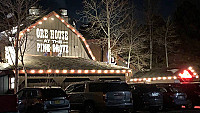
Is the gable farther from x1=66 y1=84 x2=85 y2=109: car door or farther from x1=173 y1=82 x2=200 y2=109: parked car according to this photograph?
x1=173 y1=82 x2=200 y2=109: parked car

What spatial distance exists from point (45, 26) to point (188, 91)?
1516 cm

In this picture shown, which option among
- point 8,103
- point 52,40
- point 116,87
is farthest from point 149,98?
point 52,40

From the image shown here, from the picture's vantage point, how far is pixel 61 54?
32.7 meters

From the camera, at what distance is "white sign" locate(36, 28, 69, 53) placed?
1240 inches

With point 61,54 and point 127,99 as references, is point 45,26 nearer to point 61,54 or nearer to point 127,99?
point 61,54

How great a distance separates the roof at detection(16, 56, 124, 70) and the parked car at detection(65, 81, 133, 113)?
25.1 ft

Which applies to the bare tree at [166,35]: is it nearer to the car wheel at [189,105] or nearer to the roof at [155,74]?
the roof at [155,74]

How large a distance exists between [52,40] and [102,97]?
15.8 metres

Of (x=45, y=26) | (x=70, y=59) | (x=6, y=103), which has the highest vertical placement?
(x=45, y=26)

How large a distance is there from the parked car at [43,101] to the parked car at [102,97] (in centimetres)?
214

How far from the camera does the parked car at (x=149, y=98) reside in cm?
2031

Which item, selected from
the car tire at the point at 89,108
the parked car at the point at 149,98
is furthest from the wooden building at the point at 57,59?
the parked car at the point at 149,98

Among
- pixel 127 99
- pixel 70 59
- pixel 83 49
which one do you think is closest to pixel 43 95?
pixel 127 99

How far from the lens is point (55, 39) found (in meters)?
32.5
